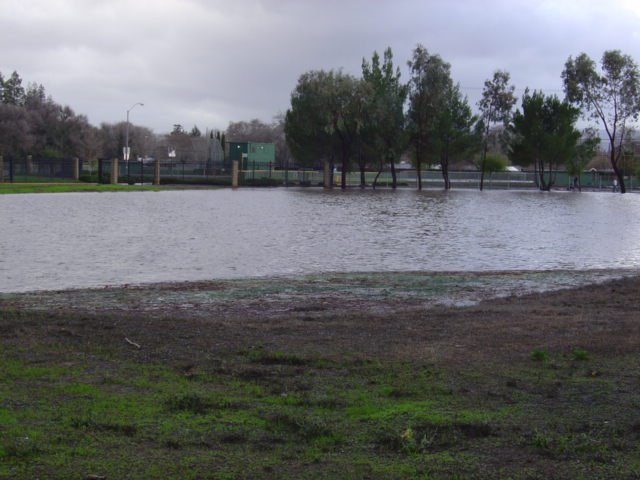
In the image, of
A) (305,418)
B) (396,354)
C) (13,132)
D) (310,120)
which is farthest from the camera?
(13,132)

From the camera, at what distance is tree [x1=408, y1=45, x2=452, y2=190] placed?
78.4 meters

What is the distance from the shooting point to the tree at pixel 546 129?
79688 mm

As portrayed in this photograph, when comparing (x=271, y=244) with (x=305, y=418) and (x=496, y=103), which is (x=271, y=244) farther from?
(x=496, y=103)

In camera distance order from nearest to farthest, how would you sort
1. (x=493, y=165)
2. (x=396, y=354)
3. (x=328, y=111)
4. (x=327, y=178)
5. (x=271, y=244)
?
(x=396, y=354)
(x=271, y=244)
(x=328, y=111)
(x=327, y=178)
(x=493, y=165)

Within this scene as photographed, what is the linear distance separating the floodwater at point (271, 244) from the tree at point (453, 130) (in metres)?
44.9

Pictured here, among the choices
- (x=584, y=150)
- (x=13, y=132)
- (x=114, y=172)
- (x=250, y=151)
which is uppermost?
(x=13, y=132)

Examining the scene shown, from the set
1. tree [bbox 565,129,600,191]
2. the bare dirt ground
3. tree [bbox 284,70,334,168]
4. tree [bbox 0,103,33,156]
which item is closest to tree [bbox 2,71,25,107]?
tree [bbox 0,103,33,156]

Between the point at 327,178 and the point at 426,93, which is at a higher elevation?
the point at 426,93

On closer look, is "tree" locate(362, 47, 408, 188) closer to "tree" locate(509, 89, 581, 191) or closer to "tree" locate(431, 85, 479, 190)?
"tree" locate(431, 85, 479, 190)

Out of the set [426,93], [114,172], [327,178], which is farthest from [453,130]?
[114,172]

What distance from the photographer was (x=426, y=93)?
78.9m

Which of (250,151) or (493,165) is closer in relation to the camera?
(493,165)

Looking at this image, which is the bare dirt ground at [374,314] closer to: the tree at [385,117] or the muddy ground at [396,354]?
the muddy ground at [396,354]

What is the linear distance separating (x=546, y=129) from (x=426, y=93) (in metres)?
13.3
